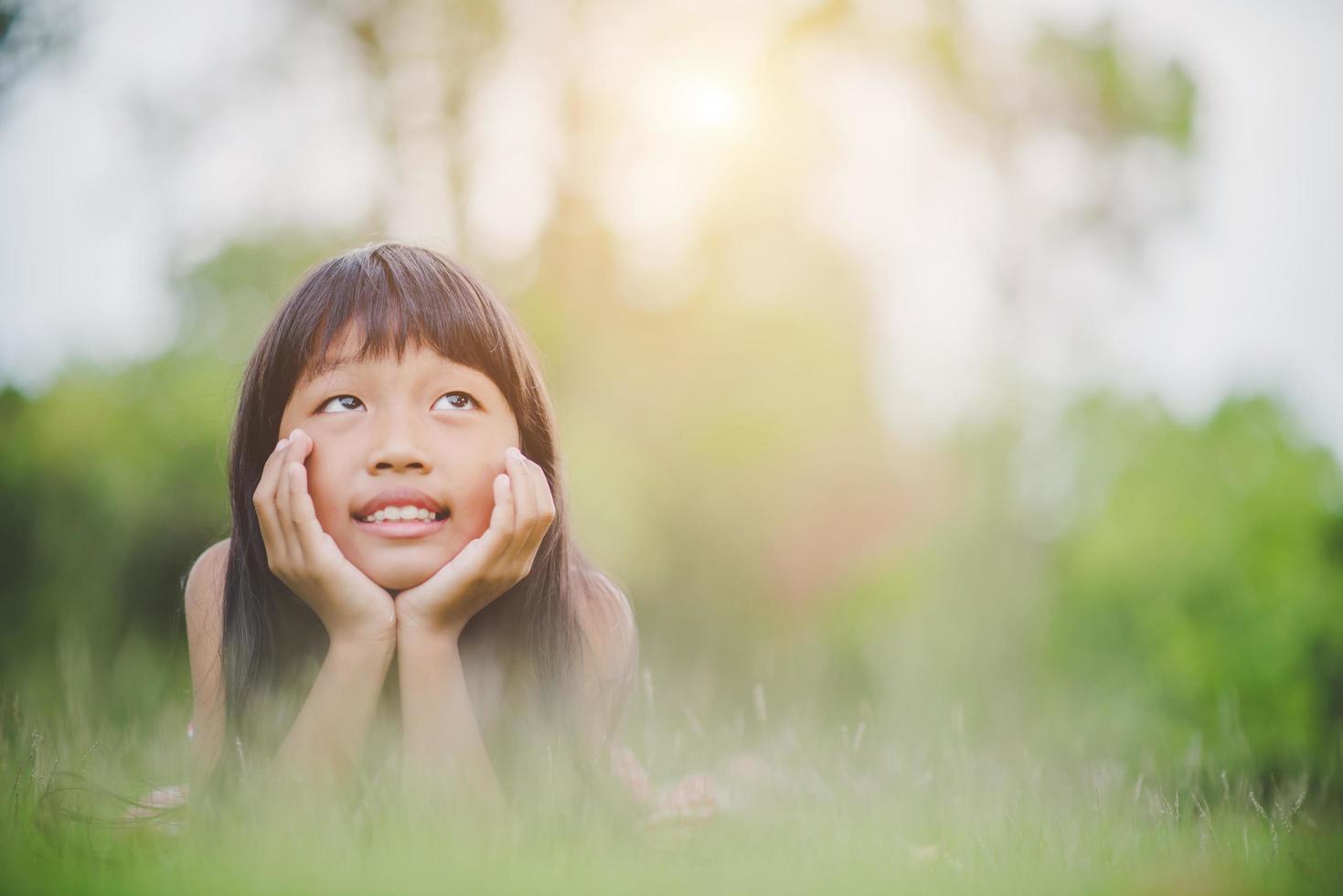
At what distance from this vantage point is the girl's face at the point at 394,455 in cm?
253

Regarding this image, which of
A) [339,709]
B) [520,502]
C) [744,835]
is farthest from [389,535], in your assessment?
[744,835]

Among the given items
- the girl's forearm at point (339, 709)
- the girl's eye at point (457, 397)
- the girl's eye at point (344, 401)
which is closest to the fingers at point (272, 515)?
the girl's eye at point (344, 401)

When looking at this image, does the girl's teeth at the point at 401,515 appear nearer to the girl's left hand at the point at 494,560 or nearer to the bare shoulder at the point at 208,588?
the girl's left hand at the point at 494,560

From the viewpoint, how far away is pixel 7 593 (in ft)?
20.2

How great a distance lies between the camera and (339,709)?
99.1 inches

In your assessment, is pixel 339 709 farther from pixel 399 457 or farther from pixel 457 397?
pixel 457 397

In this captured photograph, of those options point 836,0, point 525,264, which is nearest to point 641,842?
point 525,264

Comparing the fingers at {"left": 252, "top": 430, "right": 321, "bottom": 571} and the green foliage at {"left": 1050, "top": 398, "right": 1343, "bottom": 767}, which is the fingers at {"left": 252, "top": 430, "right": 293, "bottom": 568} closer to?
the fingers at {"left": 252, "top": 430, "right": 321, "bottom": 571}

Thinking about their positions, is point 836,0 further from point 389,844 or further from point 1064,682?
point 389,844

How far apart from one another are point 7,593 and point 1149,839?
6291 millimetres

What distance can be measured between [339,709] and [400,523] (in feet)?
1.53

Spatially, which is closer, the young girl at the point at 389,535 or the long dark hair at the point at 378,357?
the young girl at the point at 389,535

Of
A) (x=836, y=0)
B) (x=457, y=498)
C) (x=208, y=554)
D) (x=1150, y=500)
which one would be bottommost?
(x=1150, y=500)

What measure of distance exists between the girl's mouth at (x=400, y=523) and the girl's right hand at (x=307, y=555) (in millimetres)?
97
